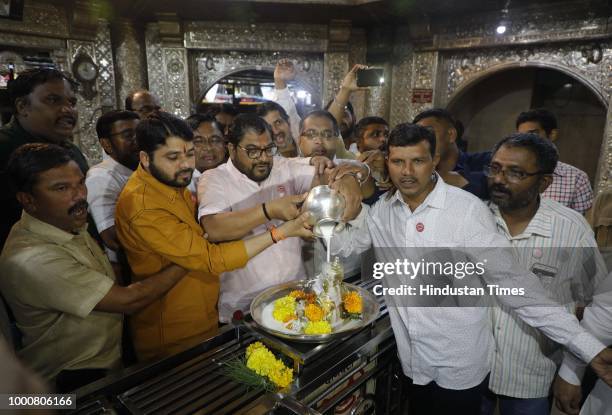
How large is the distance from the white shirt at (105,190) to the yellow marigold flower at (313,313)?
1.83m

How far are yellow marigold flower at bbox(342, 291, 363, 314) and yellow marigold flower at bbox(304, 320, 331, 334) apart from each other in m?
0.19

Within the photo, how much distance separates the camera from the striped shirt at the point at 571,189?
3479 mm

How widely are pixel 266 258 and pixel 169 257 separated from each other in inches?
25.8

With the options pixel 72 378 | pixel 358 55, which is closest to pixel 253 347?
pixel 72 378

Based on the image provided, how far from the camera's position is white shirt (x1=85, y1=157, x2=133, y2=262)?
9.02 ft

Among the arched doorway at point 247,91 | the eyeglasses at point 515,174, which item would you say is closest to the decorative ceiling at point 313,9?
the arched doorway at point 247,91

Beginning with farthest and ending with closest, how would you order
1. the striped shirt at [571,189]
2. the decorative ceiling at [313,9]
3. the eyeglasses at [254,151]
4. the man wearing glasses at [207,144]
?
1. the decorative ceiling at [313,9]
2. the man wearing glasses at [207,144]
3. the striped shirt at [571,189]
4. the eyeglasses at [254,151]

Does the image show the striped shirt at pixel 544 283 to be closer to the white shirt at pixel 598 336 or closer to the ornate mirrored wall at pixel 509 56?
the white shirt at pixel 598 336

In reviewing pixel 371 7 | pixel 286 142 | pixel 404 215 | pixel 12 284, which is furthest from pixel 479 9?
pixel 12 284

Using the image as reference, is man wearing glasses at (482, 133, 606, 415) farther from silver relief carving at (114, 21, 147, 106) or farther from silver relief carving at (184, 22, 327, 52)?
silver relief carving at (114, 21, 147, 106)

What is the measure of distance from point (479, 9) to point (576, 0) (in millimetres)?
1303

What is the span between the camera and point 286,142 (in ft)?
12.2

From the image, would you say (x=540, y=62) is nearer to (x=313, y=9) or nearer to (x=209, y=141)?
(x=313, y=9)

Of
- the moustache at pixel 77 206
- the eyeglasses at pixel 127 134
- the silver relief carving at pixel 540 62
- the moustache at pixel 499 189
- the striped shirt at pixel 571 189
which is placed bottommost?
the striped shirt at pixel 571 189
